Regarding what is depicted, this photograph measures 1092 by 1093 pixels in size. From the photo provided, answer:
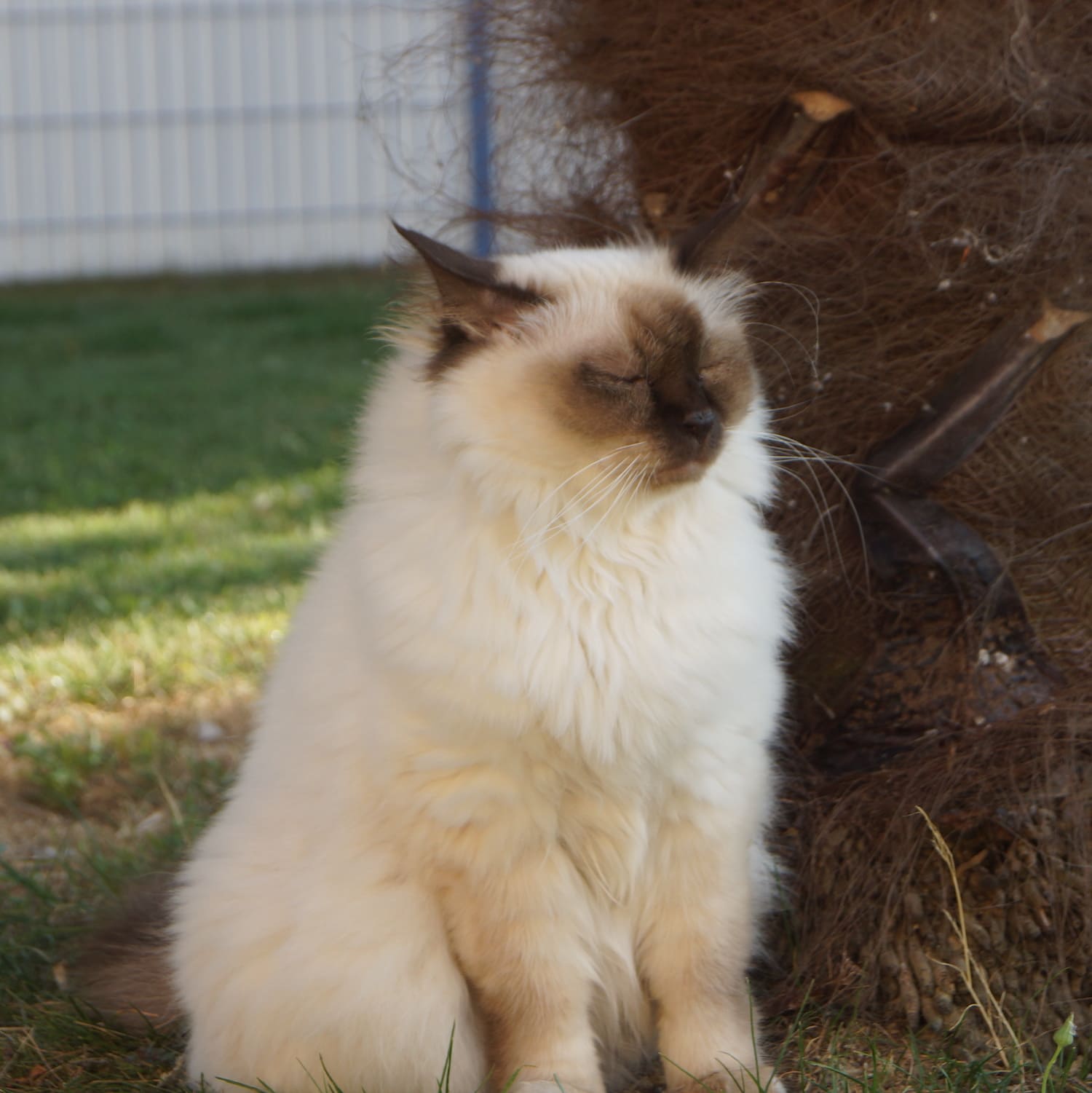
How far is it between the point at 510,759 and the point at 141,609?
287 centimetres

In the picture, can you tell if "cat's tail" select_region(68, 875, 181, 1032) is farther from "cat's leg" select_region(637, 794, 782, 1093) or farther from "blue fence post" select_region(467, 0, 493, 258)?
"blue fence post" select_region(467, 0, 493, 258)

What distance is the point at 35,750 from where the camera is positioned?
358cm

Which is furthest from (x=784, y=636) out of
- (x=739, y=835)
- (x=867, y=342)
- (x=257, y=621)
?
(x=257, y=621)

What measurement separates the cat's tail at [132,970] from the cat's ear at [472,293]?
123cm

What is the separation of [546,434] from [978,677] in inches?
40.4

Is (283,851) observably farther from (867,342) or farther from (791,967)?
(867,342)

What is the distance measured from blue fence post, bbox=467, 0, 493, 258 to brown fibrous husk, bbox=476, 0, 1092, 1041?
3.0 inches

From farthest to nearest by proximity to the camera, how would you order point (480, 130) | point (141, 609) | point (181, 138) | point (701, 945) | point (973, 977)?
point (181, 138) < point (141, 609) < point (480, 130) < point (973, 977) < point (701, 945)

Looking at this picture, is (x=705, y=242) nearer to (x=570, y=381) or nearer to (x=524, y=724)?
(x=570, y=381)

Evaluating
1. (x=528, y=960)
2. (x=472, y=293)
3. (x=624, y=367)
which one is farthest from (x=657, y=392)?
(x=528, y=960)

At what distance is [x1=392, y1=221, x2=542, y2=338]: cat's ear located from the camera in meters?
1.91

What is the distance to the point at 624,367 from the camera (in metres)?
1.99

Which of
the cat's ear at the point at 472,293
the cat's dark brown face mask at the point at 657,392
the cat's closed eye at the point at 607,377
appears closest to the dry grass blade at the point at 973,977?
the cat's dark brown face mask at the point at 657,392

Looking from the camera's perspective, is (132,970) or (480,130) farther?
(480,130)
